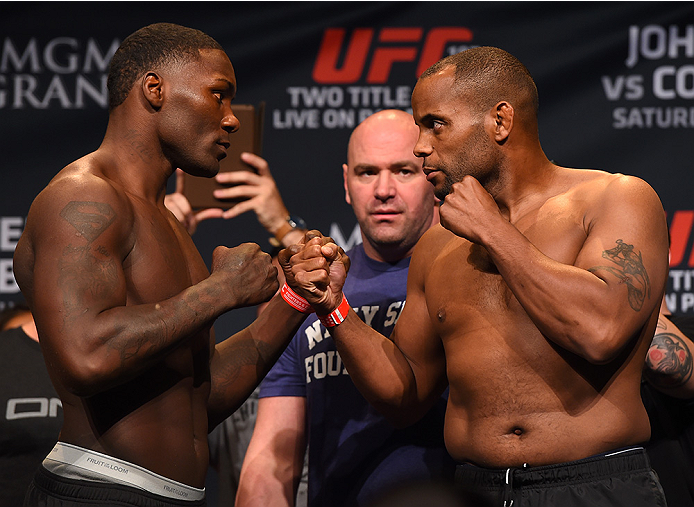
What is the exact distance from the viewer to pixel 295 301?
212 cm

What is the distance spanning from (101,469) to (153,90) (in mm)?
841

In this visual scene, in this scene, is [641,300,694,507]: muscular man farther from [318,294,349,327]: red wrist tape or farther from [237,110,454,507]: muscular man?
[318,294,349,327]: red wrist tape

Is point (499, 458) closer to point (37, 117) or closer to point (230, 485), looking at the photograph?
point (230, 485)

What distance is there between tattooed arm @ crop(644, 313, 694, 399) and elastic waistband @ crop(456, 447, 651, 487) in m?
0.67

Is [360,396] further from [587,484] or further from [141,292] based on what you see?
[141,292]

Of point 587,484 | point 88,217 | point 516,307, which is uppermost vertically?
point 88,217

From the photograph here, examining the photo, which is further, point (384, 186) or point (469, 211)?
point (384, 186)

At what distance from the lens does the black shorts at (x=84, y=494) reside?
160 cm

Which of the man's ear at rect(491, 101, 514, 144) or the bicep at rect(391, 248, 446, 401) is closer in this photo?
the man's ear at rect(491, 101, 514, 144)

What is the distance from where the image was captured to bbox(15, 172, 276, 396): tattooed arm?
1.53 metres

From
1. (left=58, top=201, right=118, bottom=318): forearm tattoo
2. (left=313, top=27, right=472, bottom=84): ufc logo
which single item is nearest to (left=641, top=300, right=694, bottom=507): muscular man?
(left=313, top=27, right=472, bottom=84): ufc logo

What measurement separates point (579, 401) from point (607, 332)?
205 mm

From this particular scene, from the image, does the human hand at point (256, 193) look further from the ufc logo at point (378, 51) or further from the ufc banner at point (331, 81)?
the ufc logo at point (378, 51)

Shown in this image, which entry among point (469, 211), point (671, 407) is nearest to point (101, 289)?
point (469, 211)
